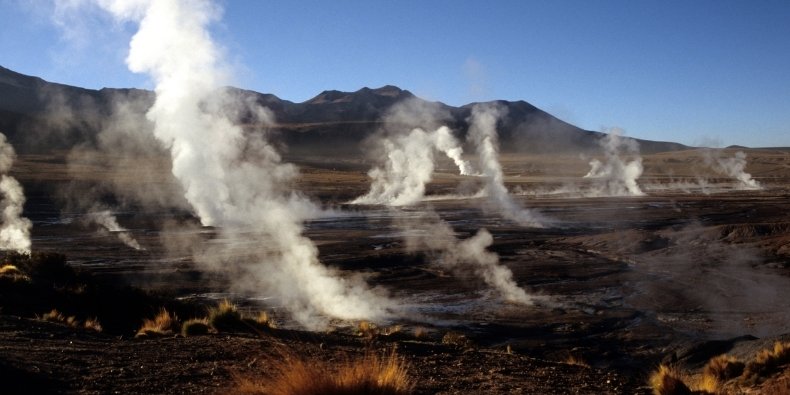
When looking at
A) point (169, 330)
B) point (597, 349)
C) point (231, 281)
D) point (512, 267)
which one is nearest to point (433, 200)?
point (512, 267)

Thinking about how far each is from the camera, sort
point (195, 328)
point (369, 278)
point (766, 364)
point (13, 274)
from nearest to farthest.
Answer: point (766, 364), point (195, 328), point (13, 274), point (369, 278)

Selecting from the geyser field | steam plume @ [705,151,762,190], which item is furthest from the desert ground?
steam plume @ [705,151,762,190]

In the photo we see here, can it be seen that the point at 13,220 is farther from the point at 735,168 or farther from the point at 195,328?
the point at 735,168

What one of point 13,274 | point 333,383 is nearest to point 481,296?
point 13,274

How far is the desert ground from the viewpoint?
782 cm

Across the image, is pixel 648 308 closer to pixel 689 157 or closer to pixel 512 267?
pixel 512 267

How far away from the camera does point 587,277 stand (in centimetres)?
2675

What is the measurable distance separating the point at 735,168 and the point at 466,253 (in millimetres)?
92339

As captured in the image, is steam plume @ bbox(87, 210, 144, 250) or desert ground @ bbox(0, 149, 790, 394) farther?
steam plume @ bbox(87, 210, 144, 250)

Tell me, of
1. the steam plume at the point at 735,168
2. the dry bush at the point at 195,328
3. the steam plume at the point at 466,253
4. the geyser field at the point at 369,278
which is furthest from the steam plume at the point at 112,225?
the steam plume at the point at 735,168

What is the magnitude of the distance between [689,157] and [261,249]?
13086 cm

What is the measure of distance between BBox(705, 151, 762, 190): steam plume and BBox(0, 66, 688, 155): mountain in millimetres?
49432

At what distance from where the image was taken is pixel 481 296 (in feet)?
76.5

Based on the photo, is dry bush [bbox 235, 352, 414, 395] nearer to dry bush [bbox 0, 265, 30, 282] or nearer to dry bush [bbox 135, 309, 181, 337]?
dry bush [bbox 135, 309, 181, 337]
